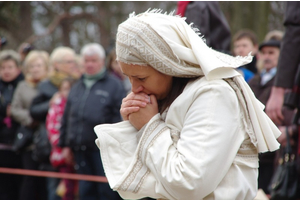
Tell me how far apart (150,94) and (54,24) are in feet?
40.6

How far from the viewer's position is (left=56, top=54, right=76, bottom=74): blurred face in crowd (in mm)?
6102

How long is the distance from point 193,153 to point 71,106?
353cm

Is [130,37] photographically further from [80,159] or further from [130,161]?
[80,159]

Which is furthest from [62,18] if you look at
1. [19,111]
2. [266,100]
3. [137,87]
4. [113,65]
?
[137,87]

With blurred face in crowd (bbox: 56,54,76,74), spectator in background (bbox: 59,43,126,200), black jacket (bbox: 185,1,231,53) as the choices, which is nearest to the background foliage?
blurred face in crowd (bbox: 56,54,76,74)

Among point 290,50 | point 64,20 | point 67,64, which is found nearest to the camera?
point 290,50

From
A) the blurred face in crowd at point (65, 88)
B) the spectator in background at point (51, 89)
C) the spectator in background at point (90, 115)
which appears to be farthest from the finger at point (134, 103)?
the spectator in background at point (51, 89)

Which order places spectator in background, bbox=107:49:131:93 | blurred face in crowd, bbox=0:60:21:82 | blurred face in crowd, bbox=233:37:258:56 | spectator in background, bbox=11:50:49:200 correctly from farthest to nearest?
blurred face in crowd, bbox=0:60:21:82 → spectator in background, bbox=107:49:131:93 → spectator in background, bbox=11:50:49:200 → blurred face in crowd, bbox=233:37:258:56

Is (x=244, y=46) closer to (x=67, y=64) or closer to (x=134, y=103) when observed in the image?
(x=67, y=64)

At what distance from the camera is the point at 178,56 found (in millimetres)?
2068

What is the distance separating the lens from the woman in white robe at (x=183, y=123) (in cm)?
197

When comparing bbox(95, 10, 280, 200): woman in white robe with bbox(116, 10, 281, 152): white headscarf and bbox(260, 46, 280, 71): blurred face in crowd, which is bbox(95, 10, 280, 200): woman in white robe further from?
bbox(260, 46, 280, 71): blurred face in crowd

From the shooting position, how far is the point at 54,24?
1410cm

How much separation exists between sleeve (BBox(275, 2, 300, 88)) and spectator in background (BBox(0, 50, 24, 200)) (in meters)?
3.87
